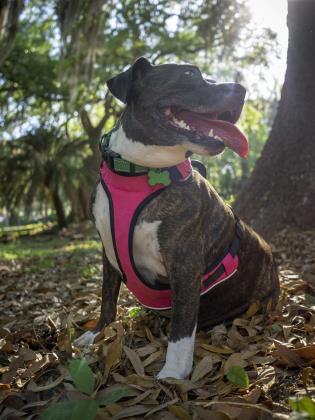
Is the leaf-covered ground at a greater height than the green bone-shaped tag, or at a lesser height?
lesser

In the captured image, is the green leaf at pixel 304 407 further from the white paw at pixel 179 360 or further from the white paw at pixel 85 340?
the white paw at pixel 85 340

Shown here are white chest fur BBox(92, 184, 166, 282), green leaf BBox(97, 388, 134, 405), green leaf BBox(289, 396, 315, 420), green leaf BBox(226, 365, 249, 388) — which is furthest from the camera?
white chest fur BBox(92, 184, 166, 282)

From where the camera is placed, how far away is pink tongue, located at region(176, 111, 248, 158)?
277 centimetres

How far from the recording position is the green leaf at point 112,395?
2.05 metres

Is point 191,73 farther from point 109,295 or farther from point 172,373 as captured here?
point 172,373

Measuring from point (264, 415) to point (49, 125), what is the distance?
18021 mm

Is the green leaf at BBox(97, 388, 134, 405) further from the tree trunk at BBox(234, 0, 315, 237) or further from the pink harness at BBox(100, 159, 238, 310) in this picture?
the tree trunk at BBox(234, 0, 315, 237)

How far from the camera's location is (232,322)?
313 cm

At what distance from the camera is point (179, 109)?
279 centimetres

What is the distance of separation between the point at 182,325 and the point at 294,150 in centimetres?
366

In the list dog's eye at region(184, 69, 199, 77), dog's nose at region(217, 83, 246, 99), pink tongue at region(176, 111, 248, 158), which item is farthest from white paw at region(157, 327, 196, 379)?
dog's eye at region(184, 69, 199, 77)

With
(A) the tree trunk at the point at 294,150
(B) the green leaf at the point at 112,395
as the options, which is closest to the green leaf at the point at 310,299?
(B) the green leaf at the point at 112,395

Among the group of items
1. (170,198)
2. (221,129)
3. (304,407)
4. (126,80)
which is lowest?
(304,407)

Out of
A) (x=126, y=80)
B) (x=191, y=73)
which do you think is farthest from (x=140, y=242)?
(x=191, y=73)
